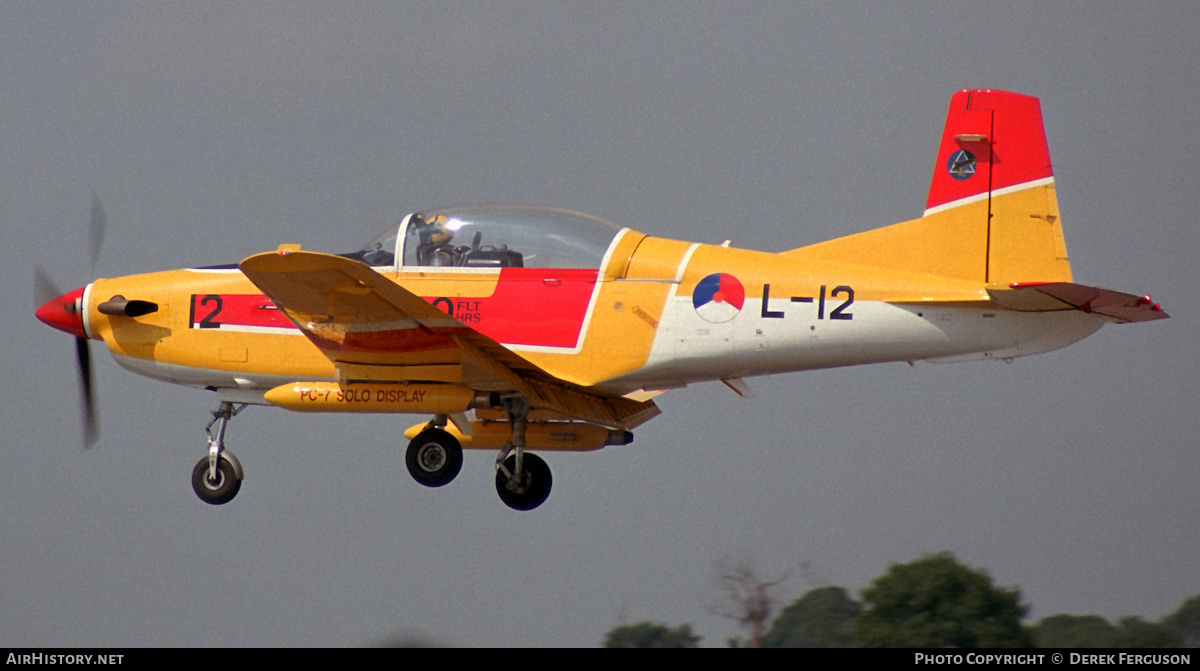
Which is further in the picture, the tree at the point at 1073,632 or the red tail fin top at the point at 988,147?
the tree at the point at 1073,632

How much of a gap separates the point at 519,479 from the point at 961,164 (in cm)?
494

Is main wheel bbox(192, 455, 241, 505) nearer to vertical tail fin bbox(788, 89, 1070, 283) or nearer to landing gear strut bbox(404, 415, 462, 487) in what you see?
landing gear strut bbox(404, 415, 462, 487)

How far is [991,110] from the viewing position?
36.6 ft

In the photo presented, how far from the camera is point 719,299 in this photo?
11.3 metres

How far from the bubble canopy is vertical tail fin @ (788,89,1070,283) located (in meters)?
2.40

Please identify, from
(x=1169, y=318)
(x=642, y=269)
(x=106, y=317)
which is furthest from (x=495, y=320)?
(x=1169, y=318)

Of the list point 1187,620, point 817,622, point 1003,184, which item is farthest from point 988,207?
point 817,622

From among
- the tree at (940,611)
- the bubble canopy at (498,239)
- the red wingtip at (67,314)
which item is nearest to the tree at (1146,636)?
the tree at (940,611)

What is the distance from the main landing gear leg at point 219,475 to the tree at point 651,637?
5.89 meters

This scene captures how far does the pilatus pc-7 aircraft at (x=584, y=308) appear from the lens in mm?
10797

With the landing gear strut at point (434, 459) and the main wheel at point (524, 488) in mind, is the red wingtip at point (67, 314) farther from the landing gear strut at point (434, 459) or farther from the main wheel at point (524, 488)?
the main wheel at point (524, 488)

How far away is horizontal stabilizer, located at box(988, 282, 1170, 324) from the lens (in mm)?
9969

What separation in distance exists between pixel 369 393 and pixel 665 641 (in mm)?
6902

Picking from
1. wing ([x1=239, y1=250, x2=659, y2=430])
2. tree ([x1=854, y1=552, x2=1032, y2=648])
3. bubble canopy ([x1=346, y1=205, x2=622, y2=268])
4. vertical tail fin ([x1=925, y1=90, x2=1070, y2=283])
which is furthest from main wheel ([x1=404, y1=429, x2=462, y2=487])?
tree ([x1=854, y1=552, x2=1032, y2=648])
